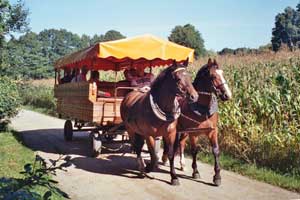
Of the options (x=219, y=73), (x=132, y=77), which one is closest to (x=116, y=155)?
(x=132, y=77)

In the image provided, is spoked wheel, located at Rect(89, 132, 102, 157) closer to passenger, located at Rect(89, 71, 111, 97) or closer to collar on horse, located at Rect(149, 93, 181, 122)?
passenger, located at Rect(89, 71, 111, 97)

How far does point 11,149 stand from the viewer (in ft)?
34.5

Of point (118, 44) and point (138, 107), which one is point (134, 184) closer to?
point (138, 107)

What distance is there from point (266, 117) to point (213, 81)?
2.92 metres

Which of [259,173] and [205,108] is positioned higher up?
[205,108]

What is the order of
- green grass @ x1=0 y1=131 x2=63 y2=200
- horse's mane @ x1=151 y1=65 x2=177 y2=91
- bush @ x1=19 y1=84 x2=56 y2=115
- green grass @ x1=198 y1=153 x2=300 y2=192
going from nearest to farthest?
green grass @ x1=198 y1=153 x2=300 y2=192 < horse's mane @ x1=151 y1=65 x2=177 y2=91 < green grass @ x1=0 y1=131 x2=63 y2=200 < bush @ x1=19 y1=84 x2=56 y2=115

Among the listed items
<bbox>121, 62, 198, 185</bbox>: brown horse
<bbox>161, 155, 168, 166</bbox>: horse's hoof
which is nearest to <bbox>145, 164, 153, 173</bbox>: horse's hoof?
<bbox>121, 62, 198, 185</bbox>: brown horse

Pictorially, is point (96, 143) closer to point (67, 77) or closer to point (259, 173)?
point (259, 173)

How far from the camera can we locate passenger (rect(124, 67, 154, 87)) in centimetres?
1049

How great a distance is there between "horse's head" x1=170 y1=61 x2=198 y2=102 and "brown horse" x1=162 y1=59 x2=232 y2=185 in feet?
1.32

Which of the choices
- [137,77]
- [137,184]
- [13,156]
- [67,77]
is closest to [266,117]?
[137,77]

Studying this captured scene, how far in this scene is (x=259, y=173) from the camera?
26.1 feet

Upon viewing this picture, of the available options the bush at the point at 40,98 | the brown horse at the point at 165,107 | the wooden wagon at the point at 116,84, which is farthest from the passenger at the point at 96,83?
the bush at the point at 40,98

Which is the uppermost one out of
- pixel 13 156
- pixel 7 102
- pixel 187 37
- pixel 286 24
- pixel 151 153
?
pixel 286 24
